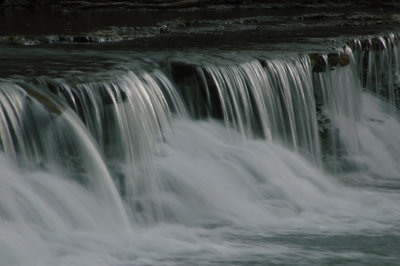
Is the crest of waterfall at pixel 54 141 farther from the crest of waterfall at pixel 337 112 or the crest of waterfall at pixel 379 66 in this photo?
the crest of waterfall at pixel 379 66

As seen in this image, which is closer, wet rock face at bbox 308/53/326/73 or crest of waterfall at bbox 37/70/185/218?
crest of waterfall at bbox 37/70/185/218

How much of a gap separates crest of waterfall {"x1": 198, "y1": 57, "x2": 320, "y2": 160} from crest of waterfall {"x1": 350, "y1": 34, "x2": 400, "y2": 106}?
162 centimetres

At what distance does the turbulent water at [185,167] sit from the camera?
4855 mm

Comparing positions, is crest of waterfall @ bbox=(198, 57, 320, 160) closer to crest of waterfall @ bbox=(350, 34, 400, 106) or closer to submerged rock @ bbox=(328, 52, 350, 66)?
submerged rock @ bbox=(328, 52, 350, 66)

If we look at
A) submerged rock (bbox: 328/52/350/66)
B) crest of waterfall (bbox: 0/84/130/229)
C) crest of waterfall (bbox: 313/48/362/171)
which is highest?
crest of waterfall (bbox: 0/84/130/229)

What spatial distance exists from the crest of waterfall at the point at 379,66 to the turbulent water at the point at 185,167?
1.23 m

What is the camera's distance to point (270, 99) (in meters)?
7.27

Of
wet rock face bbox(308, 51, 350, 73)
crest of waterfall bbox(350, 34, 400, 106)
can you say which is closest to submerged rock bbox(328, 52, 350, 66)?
wet rock face bbox(308, 51, 350, 73)

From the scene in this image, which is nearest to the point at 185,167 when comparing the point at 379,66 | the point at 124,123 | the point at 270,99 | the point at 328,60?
the point at 124,123

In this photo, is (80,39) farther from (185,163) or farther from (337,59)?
(185,163)

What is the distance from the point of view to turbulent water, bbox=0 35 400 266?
191 inches

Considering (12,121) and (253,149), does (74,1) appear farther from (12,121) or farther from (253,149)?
(12,121)

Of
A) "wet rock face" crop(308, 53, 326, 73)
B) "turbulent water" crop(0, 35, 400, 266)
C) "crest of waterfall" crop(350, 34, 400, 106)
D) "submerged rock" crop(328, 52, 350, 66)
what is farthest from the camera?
"crest of waterfall" crop(350, 34, 400, 106)

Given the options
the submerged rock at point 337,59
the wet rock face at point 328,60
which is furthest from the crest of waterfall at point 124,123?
the submerged rock at point 337,59
